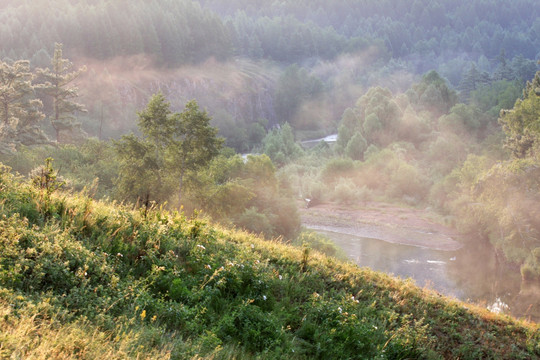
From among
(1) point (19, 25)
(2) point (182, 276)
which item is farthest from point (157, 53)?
(2) point (182, 276)

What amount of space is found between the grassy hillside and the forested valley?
0.03 metres

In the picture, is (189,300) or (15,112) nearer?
(189,300)

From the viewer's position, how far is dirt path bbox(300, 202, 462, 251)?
4055cm

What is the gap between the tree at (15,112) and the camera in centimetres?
2739

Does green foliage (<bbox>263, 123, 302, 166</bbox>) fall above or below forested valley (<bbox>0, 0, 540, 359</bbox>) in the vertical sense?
below

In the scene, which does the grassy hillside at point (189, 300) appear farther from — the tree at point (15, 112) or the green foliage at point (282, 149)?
the green foliage at point (282, 149)

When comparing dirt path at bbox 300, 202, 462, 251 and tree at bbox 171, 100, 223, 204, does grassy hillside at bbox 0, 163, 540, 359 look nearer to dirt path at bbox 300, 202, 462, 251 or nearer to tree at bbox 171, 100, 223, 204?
tree at bbox 171, 100, 223, 204

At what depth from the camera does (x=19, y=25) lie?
6400cm

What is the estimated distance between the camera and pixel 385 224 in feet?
149

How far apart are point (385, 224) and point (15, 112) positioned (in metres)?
34.0

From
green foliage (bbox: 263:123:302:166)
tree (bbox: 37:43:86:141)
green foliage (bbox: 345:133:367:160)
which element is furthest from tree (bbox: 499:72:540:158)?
tree (bbox: 37:43:86:141)

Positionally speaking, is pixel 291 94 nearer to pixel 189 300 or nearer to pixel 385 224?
pixel 385 224

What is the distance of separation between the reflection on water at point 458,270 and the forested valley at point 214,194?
1018 millimetres

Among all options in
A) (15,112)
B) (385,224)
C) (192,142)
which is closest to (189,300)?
(192,142)
